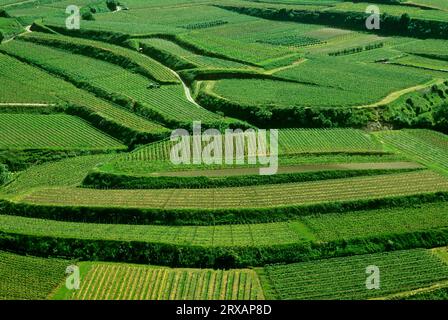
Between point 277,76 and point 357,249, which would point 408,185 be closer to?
point 357,249

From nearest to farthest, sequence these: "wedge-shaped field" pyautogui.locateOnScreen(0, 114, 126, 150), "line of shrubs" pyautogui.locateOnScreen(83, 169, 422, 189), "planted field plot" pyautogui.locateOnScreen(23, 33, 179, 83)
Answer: "line of shrubs" pyautogui.locateOnScreen(83, 169, 422, 189) → "wedge-shaped field" pyautogui.locateOnScreen(0, 114, 126, 150) → "planted field plot" pyautogui.locateOnScreen(23, 33, 179, 83)

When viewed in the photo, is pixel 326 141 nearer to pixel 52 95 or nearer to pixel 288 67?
pixel 288 67

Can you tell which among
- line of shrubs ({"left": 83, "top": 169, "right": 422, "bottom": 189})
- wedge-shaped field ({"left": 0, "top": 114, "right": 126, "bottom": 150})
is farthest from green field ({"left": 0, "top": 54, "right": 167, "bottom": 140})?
line of shrubs ({"left": 83, "top": 169, "right": 422, "bottom": 189})

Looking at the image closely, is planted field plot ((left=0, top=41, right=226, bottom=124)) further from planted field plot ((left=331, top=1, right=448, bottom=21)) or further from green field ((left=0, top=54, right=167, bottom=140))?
planted field plot ((left=331, top=1, right=448, bottom=21))

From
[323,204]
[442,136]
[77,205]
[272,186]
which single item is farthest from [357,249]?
[442,136]

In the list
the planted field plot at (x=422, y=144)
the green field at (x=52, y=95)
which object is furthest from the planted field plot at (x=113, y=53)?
the planted field plot at (x=422, y=144)
